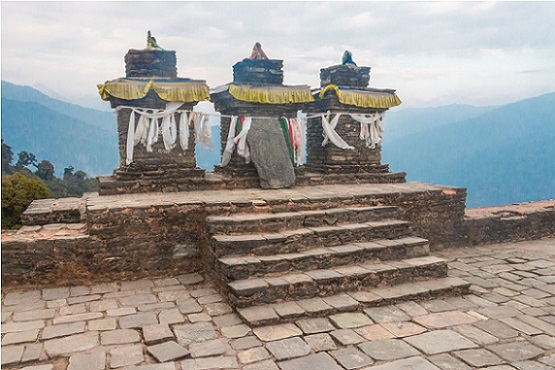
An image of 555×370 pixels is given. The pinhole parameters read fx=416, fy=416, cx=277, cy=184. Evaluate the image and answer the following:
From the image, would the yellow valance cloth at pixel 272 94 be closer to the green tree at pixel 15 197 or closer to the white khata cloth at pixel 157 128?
the white khata cloth at pixel 157 128

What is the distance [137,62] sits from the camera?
895 cm

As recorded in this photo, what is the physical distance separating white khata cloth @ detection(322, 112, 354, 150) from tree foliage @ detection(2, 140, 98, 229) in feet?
36.5

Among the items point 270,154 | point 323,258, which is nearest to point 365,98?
point 270,154

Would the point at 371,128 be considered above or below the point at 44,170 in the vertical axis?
above

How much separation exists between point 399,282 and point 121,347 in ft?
12.4

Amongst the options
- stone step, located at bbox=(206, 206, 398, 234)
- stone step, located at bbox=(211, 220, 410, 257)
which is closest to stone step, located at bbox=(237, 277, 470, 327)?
stone step, located at bbox=(211, 220, 410, 257)

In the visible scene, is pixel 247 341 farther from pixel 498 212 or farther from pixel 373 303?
pixel 498 212

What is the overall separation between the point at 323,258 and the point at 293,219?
884mm

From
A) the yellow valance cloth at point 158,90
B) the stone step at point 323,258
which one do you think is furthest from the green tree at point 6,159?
the stone step at point 323,258

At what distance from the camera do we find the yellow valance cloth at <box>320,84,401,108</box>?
981 cm

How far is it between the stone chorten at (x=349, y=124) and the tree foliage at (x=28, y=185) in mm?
10947

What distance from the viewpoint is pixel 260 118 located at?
9.30 m

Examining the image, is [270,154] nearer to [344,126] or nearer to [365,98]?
[344,126]

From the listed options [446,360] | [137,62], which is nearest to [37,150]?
[137,62]
